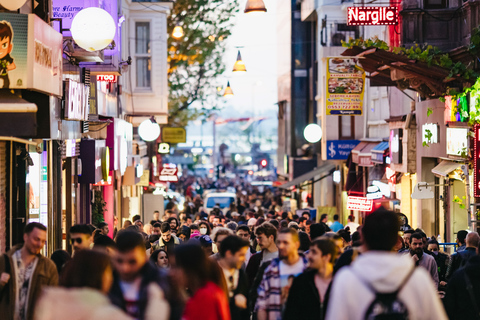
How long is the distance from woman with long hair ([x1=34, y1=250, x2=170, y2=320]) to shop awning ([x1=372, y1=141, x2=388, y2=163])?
2027cm

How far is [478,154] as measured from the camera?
572 inches

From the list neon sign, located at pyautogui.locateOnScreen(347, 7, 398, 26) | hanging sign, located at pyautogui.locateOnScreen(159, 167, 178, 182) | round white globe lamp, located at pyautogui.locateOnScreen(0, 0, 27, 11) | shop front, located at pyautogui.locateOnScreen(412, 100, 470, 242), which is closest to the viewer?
round white globe lamp, located at pyautogui.locateOnScreen(0, 0, 27, 11)

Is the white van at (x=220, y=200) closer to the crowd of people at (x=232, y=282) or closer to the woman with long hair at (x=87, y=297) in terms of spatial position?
the crowd of people at (x=232, y=282)

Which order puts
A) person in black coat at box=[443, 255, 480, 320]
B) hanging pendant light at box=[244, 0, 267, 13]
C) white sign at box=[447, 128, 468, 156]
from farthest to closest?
hanging pendant light at box=[244, 0, 267, 13] < white sign at box=[447, 128, 468, 156] < person in black coat at box=[443, 255, 480, 320]

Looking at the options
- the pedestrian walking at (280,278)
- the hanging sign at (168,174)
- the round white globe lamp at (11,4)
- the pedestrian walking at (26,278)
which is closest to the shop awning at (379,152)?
the hanging sign at (168,174)

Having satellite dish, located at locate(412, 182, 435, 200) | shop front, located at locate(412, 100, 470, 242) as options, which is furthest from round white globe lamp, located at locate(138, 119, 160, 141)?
satellite dish, located at locate(412, 182, 435, 200)

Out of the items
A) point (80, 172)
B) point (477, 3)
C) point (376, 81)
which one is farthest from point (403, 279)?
point (376, 81)

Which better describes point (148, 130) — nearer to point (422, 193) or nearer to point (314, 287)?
point (422, 193)

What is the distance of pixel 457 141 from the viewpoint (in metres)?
16.5

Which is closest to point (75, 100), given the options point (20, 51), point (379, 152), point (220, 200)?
point (20, 51)

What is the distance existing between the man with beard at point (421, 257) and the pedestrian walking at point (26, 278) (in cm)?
534

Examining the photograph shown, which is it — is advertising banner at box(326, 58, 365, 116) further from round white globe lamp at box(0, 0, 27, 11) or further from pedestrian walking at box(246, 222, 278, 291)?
pedestrian walking at box(246, 222, 278, 291)

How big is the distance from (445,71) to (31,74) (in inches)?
377

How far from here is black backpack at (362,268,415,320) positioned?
5.23m
